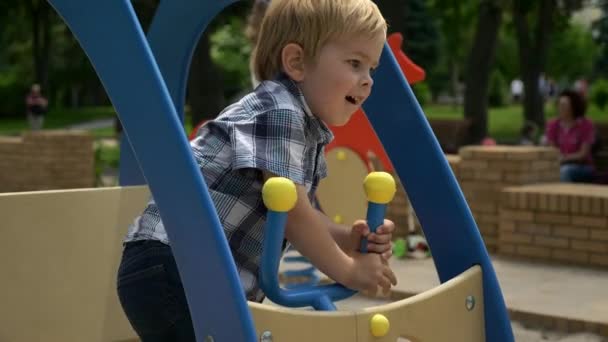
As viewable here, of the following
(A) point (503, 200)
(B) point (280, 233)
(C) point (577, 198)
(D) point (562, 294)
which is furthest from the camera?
(A) point (503, 200)

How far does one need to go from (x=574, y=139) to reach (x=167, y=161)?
6.56 meters

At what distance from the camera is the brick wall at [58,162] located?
35.7 ft

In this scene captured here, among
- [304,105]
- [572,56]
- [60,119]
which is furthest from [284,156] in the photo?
[572,56]

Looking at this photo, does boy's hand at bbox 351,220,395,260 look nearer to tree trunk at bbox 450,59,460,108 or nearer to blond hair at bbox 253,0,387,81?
blond hair at bbox 253,0,387,81

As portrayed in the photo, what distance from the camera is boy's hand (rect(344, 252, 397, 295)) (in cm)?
209

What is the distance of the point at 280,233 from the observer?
194cm

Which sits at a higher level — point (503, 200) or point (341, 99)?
point (341, 99)

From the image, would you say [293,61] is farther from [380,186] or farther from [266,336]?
[266,336]

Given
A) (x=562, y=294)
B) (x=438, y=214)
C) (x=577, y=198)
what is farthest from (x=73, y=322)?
(x=577, y=198)

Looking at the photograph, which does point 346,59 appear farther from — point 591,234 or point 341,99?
point 591,234

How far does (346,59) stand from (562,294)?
134 inches

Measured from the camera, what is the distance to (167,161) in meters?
2.01

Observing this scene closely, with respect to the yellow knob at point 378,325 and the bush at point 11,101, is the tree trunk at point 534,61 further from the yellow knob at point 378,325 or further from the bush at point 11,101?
the bush at point 11,101

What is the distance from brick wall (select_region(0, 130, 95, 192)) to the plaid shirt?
878cm
